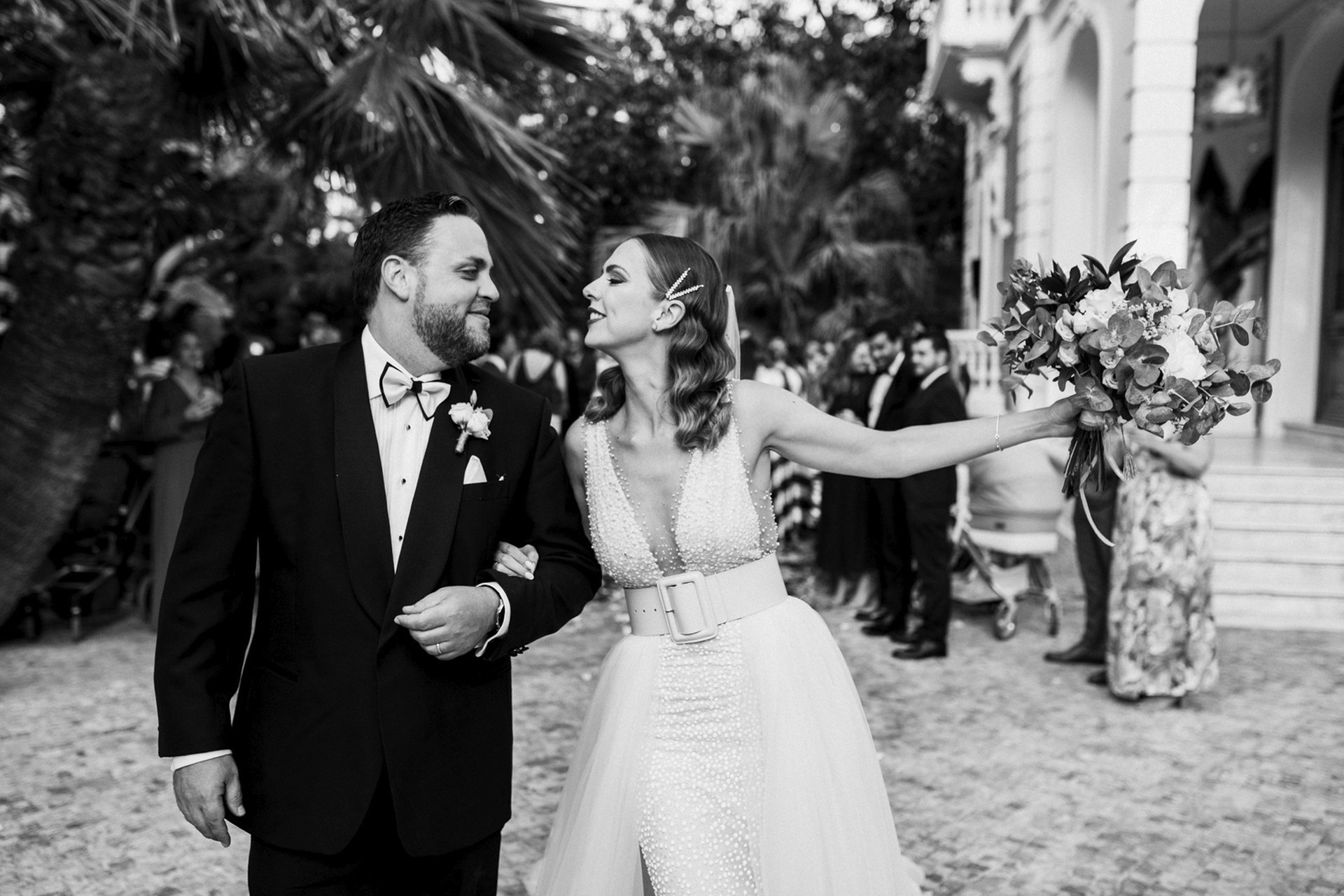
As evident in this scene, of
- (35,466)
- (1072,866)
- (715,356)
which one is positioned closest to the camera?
(715,356)

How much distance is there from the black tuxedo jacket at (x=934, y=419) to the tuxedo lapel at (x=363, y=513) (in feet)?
17.3

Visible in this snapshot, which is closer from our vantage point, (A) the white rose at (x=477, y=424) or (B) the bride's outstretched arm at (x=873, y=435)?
(A) the white rose at (x=477, y=424)

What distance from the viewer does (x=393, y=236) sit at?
2.46 m

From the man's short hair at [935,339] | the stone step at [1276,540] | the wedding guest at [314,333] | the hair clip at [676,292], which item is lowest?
the stone step at [1276,540]

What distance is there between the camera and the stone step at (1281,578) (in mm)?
8266

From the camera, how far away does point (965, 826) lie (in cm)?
448

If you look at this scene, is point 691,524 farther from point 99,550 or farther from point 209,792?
point 99,550

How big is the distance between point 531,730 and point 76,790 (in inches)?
80.5

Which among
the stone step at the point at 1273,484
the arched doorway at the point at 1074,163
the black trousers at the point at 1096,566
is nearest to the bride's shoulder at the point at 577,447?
the black trousers at the point at 1096,566

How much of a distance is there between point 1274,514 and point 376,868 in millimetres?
8340

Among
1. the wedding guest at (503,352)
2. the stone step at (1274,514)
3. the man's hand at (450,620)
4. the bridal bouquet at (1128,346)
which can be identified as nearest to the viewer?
the man's hand at (450,620)

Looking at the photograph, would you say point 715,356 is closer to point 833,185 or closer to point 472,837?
point 472,837

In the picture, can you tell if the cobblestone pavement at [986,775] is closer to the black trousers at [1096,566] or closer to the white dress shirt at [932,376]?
the black trousers at [1096,566]

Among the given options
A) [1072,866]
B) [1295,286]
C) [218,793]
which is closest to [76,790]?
[218,793]
